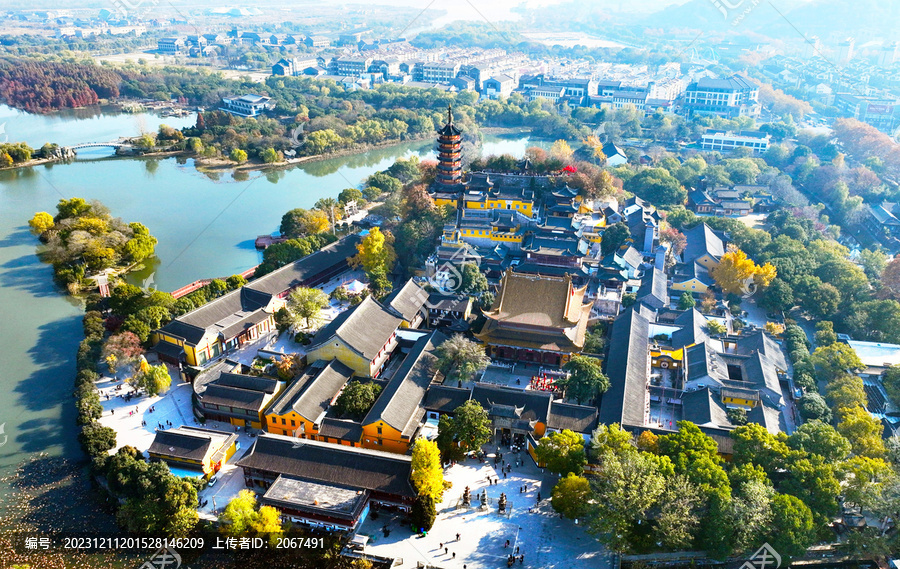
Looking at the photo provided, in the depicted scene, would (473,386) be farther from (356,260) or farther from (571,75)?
(571,75)

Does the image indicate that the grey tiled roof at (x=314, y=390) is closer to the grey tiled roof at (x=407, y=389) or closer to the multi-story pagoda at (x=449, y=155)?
the grey tiled roof at (x=407, y=389)

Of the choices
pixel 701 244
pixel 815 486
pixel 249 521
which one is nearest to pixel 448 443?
pixel 249 521

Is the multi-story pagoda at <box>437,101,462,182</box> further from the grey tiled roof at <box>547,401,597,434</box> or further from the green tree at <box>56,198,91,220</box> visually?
the green tree at <box>56,198,91,220</box>

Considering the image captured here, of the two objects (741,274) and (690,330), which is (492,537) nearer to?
(690,330)

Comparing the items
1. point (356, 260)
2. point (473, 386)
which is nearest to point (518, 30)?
point (356, 260)

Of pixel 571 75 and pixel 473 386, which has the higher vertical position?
pixel 571 75
